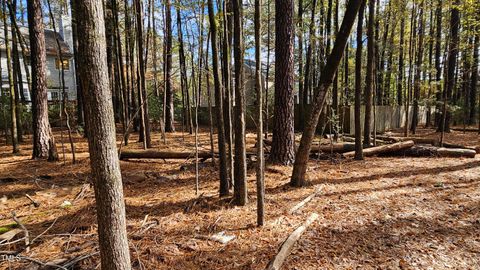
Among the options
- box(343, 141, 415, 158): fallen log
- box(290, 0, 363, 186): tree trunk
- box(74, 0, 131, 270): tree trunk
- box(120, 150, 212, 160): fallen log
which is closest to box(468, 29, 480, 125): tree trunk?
box(343, 141, 415, 158): fallen log

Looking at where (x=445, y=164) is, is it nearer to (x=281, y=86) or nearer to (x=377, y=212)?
(x=377, y=212)

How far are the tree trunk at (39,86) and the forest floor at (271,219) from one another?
49.4 inches

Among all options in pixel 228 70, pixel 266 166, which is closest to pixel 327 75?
pixel 228 70

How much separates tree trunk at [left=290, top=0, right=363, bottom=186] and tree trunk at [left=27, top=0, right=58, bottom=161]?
6.62 metres

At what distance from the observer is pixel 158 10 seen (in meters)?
13.3

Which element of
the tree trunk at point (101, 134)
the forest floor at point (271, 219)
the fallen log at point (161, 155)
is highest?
the tree trunk at point (101, 134)

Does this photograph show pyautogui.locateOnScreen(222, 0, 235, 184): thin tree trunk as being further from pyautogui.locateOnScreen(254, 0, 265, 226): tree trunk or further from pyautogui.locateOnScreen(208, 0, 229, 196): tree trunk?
pyautogui.locateOnScreen(254, 0, 265, 226): tree trunk

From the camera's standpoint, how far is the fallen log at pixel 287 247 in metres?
2.35

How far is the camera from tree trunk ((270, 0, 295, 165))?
578 centimetres

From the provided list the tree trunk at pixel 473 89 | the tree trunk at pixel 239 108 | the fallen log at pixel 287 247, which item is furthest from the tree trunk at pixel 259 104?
the tree trunk at pixel 473 89

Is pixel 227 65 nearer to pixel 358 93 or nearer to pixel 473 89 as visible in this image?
pixel 358 93

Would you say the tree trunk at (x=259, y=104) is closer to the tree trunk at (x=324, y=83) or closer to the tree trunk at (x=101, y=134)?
the tree trunk at (x=324, y=83)

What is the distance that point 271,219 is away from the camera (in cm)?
344

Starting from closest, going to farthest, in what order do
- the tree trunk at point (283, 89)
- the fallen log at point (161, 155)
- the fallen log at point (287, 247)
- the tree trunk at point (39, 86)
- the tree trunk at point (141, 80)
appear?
the fallen log at point (287, 247) → the tree trunk at point (283, 89) → the fallen log at point (161, 155) → the tree trunk at point (39, 86) → the tree trunk at point (141, 80)
